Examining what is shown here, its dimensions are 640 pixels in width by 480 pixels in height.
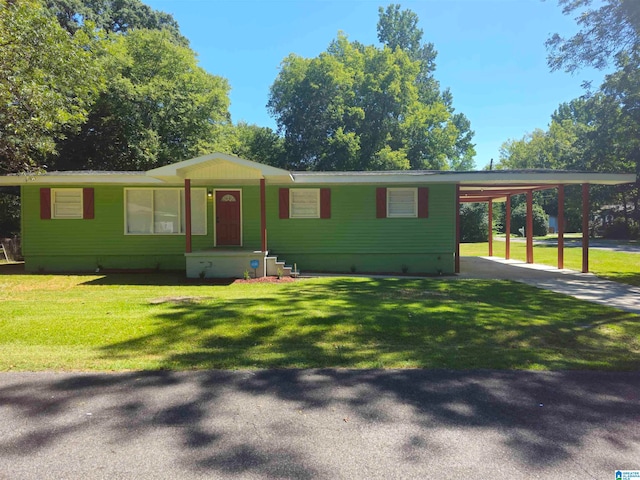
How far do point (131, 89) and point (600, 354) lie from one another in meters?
21.1

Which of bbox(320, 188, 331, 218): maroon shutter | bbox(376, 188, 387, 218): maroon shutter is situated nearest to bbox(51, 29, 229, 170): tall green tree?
bbox(320, 188, 331, 218): maroon shutter

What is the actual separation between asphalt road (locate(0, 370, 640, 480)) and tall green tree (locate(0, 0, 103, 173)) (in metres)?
7.24

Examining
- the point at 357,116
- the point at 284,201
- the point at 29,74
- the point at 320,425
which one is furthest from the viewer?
the point at 357,116

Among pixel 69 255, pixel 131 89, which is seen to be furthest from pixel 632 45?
pixel 131 89

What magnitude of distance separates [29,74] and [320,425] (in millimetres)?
10359

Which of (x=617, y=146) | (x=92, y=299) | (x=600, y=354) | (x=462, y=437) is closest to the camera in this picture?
(x=462, y=437)

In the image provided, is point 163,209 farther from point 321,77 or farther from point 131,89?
point 321,77

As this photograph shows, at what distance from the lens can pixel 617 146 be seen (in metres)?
27.7

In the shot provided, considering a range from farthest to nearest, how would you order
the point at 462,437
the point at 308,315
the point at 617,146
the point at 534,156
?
the point at 534,156 < the point at 617,146 < the point at 308,315 < the point at 462,437

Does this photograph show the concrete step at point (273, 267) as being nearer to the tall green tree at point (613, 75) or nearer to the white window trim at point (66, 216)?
the white window trim at point (66, 216)

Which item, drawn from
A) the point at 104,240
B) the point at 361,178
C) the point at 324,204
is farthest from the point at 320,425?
the point at 104,240

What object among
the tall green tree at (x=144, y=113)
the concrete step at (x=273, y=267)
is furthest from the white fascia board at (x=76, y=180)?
the tall green tree at (x=144, y=113)

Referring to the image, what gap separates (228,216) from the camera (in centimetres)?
1230

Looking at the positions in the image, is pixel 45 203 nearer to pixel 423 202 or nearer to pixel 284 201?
pixel 284 201
